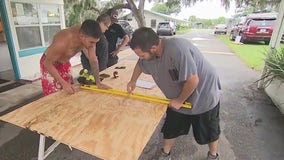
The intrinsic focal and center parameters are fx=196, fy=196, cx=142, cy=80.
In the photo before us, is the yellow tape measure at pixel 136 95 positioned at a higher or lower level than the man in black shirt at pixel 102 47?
lower

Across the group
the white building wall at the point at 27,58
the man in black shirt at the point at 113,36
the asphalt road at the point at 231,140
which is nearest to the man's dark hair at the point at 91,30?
the asphalt road at the point at 231,140

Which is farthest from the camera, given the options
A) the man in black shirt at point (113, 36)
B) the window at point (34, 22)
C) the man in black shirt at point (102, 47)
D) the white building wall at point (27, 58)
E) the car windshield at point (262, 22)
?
the car windshield at point (262, 22)

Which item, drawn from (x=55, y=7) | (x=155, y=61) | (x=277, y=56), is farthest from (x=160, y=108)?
(x=55, y=7)

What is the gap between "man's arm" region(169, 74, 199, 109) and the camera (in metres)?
1.41

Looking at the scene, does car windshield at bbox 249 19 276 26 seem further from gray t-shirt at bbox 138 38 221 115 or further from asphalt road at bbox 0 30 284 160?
gray t-shirt at bbox 138 38 221 115

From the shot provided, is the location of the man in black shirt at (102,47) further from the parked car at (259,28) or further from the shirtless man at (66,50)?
the parked car at (259,28)

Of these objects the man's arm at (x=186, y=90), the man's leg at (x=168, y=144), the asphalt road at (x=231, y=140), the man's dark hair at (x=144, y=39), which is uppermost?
the man's dark hair at (x=144, y=39)

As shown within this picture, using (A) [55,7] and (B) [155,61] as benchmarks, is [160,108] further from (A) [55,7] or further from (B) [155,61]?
(A) [55,7]

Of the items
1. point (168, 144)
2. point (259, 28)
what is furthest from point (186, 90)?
point (259, 28)

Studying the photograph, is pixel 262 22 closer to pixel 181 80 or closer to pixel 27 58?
pixel 27 58

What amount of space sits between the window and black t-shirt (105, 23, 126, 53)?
241 cm

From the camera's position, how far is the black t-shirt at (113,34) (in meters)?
3.69

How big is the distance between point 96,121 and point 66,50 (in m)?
1.03

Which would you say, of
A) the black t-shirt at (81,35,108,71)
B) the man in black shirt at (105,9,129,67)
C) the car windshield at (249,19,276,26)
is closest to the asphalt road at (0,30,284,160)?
the black t-shirt at (81,35,108,71)
